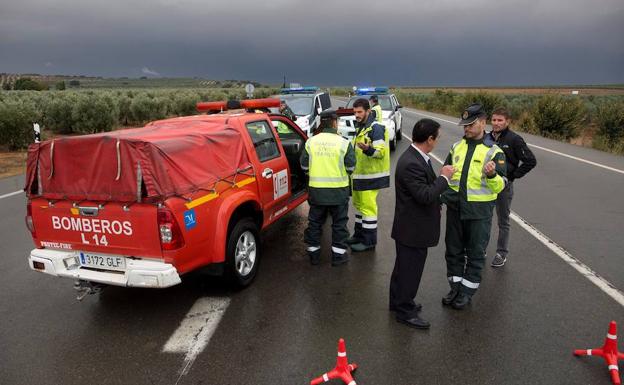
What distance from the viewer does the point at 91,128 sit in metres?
19.9

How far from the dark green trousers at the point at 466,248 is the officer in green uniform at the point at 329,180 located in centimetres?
142

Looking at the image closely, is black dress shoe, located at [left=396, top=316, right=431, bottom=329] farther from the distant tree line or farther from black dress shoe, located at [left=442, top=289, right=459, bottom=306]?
the distant tree line

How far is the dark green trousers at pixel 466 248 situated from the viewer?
13.5 ft

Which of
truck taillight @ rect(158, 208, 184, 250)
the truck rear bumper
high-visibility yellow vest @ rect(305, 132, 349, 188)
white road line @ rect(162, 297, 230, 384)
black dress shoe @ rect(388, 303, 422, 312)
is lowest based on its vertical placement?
white road line @ rect(162, 297, 230, 384)

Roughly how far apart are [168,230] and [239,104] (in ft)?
10.5

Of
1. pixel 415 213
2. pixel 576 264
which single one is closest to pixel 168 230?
pixel 415 213

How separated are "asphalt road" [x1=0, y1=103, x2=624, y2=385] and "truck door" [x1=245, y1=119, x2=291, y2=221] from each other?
73 centimetres

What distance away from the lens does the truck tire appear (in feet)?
14.5

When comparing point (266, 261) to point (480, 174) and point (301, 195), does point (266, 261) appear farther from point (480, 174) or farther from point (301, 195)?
point (480, 174)

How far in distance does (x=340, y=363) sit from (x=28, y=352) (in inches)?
105

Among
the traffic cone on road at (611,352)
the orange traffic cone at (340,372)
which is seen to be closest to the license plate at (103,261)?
the orange traffic cone at (340,372)

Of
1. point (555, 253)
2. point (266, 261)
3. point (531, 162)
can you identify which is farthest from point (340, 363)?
point (555, 253)

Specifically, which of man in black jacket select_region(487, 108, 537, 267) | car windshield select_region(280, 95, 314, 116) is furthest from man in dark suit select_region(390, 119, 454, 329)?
car windshield select_region(280, 95, 314, 116)

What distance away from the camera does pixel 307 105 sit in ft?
51.0
